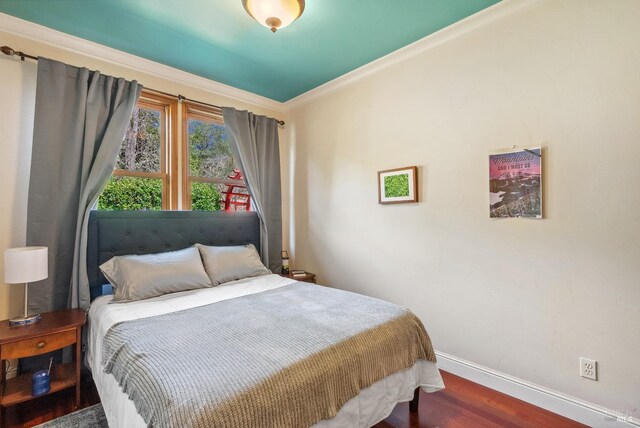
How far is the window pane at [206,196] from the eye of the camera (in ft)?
10.1

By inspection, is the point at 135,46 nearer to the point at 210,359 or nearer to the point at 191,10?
the point at 191,10

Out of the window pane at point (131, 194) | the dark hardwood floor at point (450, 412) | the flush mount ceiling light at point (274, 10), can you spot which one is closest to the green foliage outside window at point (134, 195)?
the window pane at point (131, 194)

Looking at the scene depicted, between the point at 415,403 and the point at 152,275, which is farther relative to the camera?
the point at 152,275

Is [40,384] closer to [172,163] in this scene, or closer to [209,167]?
[172,163]

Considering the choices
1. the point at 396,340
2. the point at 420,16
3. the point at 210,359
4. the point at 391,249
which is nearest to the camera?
the point at 210,359

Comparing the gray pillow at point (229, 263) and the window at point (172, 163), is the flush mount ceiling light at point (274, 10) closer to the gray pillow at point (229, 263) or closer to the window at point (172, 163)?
the window at point (172, 163)

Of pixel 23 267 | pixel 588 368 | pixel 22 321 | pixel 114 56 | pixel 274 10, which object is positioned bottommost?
pixel 588 368

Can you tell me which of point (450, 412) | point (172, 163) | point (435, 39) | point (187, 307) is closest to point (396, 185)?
point (435, 39)

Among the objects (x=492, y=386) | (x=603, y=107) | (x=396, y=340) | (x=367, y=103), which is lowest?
(x=492, y=386)

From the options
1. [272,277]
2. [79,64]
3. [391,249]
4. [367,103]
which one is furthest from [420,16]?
[79,64]

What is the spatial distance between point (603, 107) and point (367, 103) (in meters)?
1.75

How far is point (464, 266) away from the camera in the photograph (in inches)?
88.1

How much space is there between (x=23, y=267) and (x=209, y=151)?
72.8 inches

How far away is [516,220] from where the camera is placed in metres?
1.99
